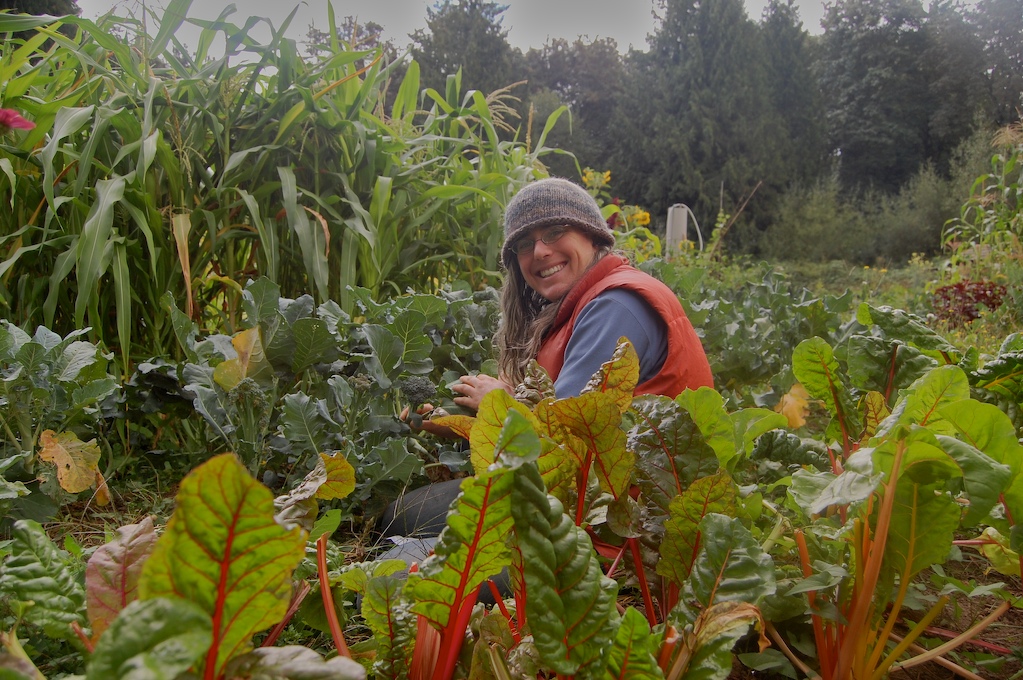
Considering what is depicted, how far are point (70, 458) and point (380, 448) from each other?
668 mm

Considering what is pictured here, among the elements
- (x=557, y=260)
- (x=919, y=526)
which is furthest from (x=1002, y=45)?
→ (x=919, y=526)

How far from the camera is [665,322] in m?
1.99

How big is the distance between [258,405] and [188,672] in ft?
4.33

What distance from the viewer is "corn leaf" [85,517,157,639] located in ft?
1.96

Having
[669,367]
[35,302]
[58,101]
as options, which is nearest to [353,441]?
[669,367]

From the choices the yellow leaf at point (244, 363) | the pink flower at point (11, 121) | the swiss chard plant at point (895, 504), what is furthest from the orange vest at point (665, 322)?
the pink flower at point (11, 121)

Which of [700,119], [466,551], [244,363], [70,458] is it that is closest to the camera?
[466,551]

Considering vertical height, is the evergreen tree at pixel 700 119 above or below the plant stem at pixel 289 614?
above

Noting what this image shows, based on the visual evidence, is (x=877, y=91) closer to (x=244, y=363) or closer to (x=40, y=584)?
(x=244, y=363)

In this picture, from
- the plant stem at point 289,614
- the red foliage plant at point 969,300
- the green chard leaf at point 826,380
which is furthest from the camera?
the red foliage plant at point 969,300

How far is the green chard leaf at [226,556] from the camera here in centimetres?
43

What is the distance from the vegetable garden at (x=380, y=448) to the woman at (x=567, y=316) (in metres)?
0.10

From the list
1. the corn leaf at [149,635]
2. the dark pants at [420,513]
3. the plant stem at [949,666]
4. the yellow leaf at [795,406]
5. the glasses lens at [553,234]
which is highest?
the glasses lens at [553,234]

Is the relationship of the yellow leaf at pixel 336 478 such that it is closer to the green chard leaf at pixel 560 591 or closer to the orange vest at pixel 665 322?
the green chard leaf at pixel 560 591
